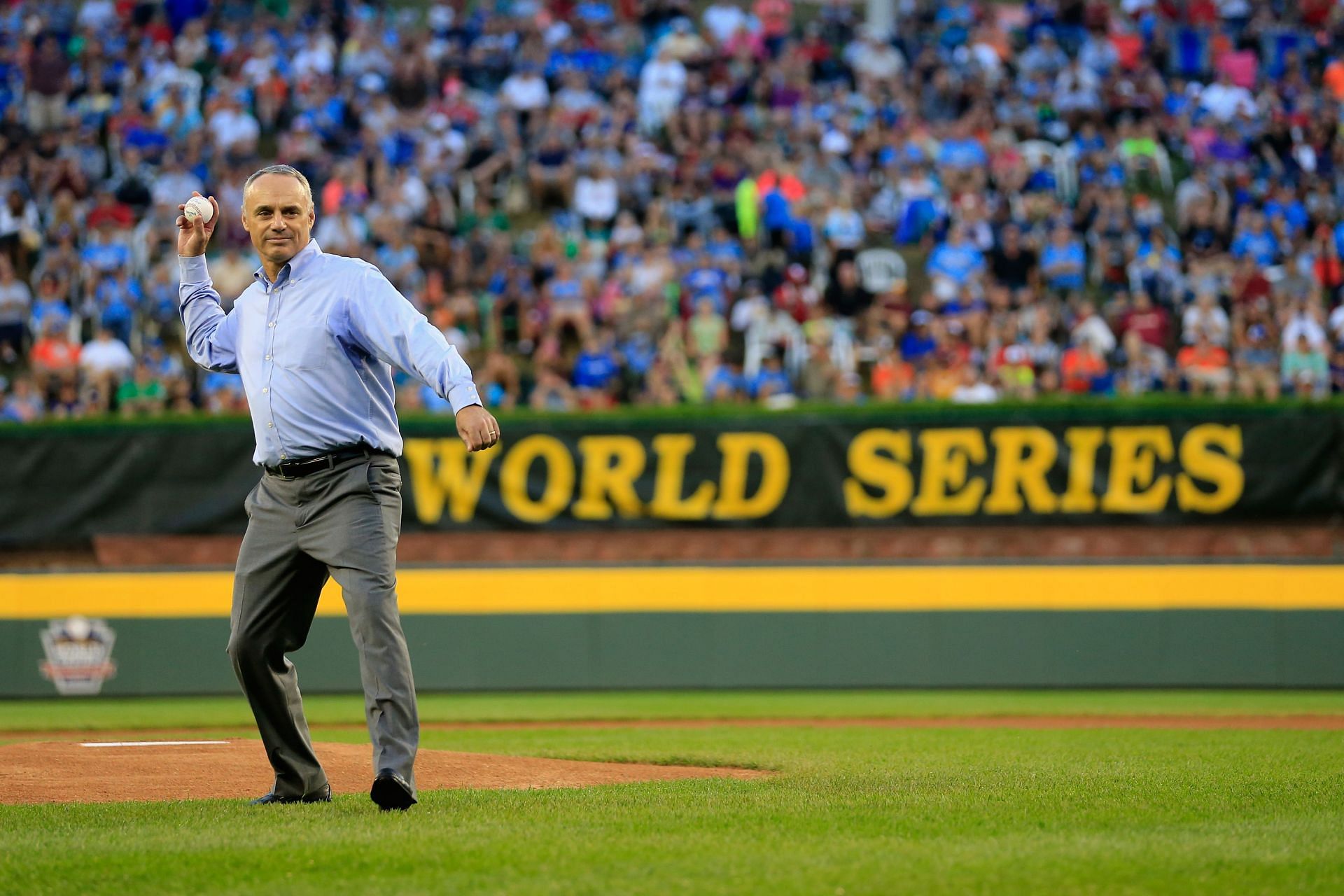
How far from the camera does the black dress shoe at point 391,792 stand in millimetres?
5527

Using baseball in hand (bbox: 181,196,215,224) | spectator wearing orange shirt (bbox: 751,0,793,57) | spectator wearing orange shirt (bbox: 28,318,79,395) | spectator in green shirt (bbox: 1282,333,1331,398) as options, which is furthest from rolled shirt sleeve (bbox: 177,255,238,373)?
spectator wearing orange shirt (bbox: 751,0,793,57)

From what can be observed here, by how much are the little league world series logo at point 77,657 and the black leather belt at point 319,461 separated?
9.45m

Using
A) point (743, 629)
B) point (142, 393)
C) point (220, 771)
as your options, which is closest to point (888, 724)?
point (743, 629)

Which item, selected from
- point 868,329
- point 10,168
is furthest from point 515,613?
point 10,168

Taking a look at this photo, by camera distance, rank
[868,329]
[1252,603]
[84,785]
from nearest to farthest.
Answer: [84,785]
[1252,603]
[868,329]

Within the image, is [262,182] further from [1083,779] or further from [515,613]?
[515,613]

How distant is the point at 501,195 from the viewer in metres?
20.5

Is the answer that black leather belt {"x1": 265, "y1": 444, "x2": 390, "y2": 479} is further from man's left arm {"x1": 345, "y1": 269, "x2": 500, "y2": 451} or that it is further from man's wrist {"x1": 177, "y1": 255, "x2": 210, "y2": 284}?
man's wrist {"x1": 177, "y1": 255, "x2": 210, "y2": 284}

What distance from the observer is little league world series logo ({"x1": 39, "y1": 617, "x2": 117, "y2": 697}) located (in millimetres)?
14336

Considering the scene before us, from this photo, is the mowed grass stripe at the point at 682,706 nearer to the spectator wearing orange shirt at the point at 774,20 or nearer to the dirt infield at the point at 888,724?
the dirt infield at the point at 888,724

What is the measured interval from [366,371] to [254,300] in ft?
1.73

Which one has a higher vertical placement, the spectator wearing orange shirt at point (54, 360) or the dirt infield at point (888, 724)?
the spectator wearing orange shirt at point (54, 360)

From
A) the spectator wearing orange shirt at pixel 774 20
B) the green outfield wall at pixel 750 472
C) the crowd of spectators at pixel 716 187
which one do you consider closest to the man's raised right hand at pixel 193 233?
the green outfield wall at pixel 750 472

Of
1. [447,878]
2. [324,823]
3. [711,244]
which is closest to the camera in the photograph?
[447,878]
